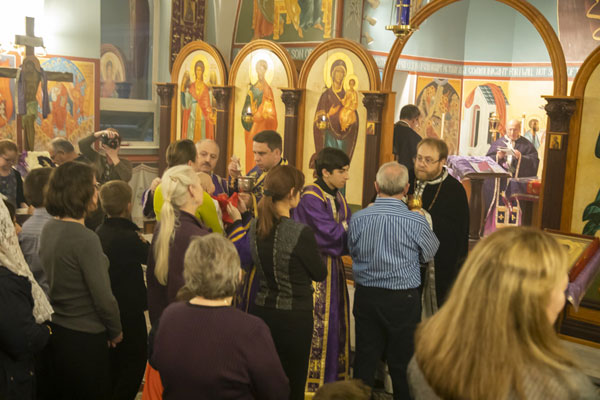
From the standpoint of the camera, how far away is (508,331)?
1712 mm

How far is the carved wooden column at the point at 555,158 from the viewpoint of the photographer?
6316 millimetres

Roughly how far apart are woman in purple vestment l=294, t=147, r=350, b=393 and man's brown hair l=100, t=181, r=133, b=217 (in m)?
1.19

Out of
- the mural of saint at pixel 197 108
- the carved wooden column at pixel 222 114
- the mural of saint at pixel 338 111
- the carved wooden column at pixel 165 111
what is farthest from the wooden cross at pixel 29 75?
the mural of saint at pixel 338 111

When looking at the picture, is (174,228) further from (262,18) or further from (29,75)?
(29,75)

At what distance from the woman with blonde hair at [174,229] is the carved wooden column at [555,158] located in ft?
13.2

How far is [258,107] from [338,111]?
1474 mm

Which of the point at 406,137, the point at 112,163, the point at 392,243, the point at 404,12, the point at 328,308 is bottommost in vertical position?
the point at 328,308

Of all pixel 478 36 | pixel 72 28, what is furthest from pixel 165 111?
pixel 478 36

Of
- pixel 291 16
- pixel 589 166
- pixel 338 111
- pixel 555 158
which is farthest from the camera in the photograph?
pixel 291 16

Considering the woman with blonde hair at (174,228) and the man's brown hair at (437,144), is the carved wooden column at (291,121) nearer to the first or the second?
the man's brown hair at (437,144)

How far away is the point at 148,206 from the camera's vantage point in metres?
5.14

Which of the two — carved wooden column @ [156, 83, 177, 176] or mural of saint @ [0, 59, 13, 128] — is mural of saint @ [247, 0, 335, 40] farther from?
mural of saint @ [0, 59, 13, 128]

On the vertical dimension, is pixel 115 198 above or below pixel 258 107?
below

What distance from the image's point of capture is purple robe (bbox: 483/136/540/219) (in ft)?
36.4
